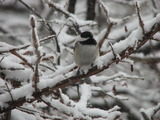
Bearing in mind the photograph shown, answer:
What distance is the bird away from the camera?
2521 millimetres

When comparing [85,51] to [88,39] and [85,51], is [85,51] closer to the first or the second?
[85,51]

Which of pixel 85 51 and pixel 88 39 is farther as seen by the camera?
pixel 88 39

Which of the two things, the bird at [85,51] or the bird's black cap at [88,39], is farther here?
the bird's black cap at [88,39]

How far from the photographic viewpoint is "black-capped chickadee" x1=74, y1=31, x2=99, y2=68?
2.52 metres

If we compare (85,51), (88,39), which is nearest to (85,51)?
(85,51)

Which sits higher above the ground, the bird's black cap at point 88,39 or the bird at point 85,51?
the bird's black cap at point 88,39

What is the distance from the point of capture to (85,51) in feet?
8.70

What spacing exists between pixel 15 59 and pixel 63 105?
0.56 m

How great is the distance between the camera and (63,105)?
1.97 meters

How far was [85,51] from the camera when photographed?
2652 millimetres

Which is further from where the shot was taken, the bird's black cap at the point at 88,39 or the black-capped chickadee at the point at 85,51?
the bird's black cap at the point at 88,39

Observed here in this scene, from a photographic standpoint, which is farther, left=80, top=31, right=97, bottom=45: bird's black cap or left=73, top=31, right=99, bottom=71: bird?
left=80, top=31, right=97, bottom=45: bird's black cap

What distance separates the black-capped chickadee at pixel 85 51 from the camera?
2523 mm

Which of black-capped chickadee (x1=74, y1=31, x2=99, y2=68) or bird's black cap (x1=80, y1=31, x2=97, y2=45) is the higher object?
bird's black cap (x1=80, y1=31, x2=97, y2=45)
